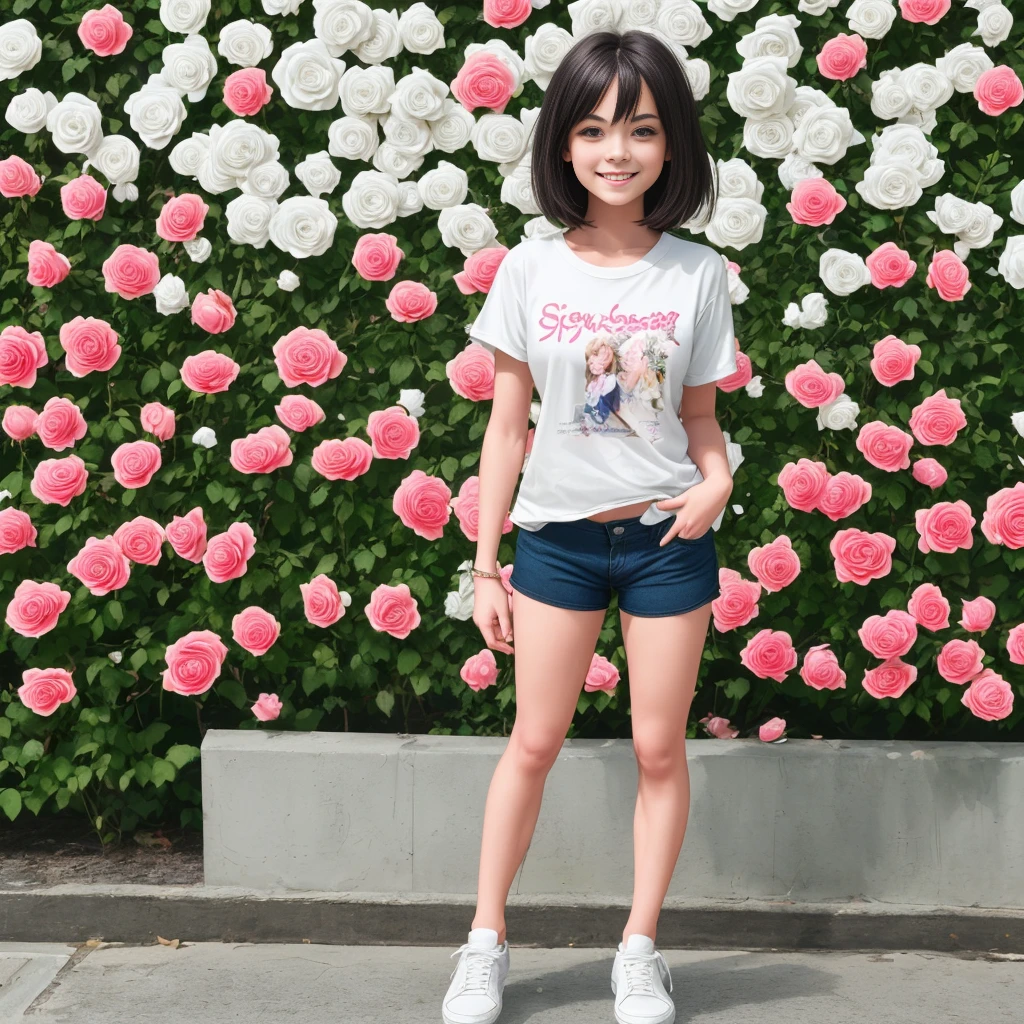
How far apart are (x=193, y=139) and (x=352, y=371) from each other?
68 cm

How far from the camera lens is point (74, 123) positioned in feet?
10.7

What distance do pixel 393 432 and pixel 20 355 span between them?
0.94 metres

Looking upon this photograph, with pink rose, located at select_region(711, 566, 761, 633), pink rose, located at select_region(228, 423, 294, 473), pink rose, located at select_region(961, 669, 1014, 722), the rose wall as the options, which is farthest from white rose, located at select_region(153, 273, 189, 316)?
pink rose, located at select_region(961, 669, 1014, 722)

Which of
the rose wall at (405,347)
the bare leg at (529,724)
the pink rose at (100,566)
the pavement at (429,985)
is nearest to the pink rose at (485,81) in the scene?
the rose wall at (405,347)

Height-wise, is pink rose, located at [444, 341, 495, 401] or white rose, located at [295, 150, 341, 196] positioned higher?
white rose, located at [295, 150, 341, 196]

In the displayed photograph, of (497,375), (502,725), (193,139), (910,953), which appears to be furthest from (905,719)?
(193,139)

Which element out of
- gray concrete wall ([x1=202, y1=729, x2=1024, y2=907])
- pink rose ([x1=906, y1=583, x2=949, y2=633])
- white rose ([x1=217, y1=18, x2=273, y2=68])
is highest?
white rose ([x1=217, y1=18, x2=273, y2=68])

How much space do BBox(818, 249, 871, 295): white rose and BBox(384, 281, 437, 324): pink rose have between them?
0.96m

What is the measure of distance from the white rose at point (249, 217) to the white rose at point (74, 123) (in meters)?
0.37

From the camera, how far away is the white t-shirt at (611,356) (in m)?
2.54

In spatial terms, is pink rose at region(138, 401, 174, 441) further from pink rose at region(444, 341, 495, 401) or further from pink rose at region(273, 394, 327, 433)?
pink rose at region(444, 341, 495, 401)

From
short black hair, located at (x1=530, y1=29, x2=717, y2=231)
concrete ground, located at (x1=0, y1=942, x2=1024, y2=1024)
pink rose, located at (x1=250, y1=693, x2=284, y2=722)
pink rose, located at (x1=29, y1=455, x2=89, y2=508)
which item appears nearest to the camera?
short black hair, located at (x1=530, y1=29, x2=717, y2=231)

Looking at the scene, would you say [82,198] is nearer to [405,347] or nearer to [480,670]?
[405,347]

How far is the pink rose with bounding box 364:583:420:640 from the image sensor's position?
10.9 ft
